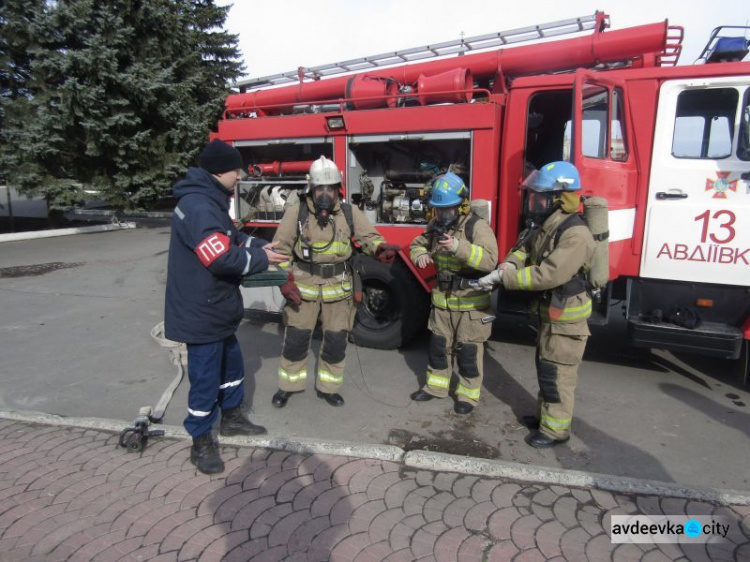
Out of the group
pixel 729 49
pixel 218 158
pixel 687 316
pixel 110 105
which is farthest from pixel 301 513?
pixel 110 105

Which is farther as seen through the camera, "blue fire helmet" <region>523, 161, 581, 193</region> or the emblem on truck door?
the emblem on truck door

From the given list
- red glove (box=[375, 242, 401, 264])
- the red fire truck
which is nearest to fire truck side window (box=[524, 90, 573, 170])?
the red fire truck

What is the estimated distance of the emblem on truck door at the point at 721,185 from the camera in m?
3.57

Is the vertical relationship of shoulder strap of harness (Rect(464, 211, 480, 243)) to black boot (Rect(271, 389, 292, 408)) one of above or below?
above

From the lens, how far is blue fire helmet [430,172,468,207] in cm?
339

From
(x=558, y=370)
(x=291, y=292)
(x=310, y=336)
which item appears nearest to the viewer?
(x=558, y=370)

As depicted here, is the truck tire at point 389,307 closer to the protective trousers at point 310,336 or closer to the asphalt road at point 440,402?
the asphalt road at point 440,402

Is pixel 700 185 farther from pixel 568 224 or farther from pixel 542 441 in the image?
pixel 542 441

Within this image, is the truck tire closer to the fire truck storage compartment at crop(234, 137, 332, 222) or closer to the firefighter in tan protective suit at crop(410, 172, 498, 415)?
the firefighter in tan protective suit at crop(410, 172, 498, 415)

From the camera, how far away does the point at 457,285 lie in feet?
11.5

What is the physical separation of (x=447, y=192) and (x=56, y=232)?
1408 cm

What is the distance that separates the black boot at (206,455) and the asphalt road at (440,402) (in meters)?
0.53

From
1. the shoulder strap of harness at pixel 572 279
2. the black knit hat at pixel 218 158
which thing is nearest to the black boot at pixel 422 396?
the shoulder strap of harness at pixel 572 279

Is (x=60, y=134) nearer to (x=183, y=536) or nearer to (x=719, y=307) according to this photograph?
(x=183, y=536)
